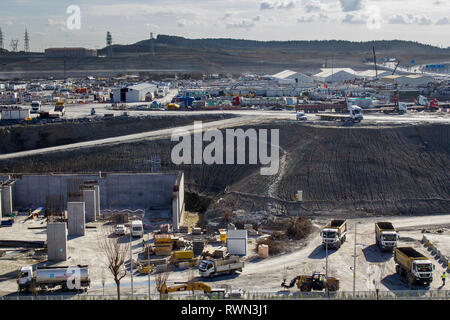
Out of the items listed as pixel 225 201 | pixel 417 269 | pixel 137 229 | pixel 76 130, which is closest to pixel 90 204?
pixel 137 229

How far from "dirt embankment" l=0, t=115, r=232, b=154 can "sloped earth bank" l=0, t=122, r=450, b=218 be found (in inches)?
170

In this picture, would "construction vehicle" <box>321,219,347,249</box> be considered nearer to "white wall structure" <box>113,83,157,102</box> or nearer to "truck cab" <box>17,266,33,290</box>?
"truck cab" <box>17,266,33,290</box>

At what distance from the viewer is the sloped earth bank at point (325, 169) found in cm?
2531

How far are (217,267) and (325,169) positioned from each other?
11.8 metres

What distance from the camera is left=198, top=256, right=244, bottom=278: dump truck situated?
17.1 m

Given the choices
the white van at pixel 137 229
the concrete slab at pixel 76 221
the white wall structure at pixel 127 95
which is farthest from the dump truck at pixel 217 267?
the white wall structure at pixel 127 95

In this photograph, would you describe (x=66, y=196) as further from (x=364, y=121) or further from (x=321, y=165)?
(x=364, y=121)

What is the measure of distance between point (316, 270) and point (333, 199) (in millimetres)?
8089

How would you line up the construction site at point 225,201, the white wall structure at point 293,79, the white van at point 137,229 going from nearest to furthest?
the construction site at point 225,201
the white van at point 137,229
the white wall structure at point 293,79

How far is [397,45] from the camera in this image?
16962cm

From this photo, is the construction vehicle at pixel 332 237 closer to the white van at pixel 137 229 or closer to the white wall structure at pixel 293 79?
the white van at pixel 137 229
